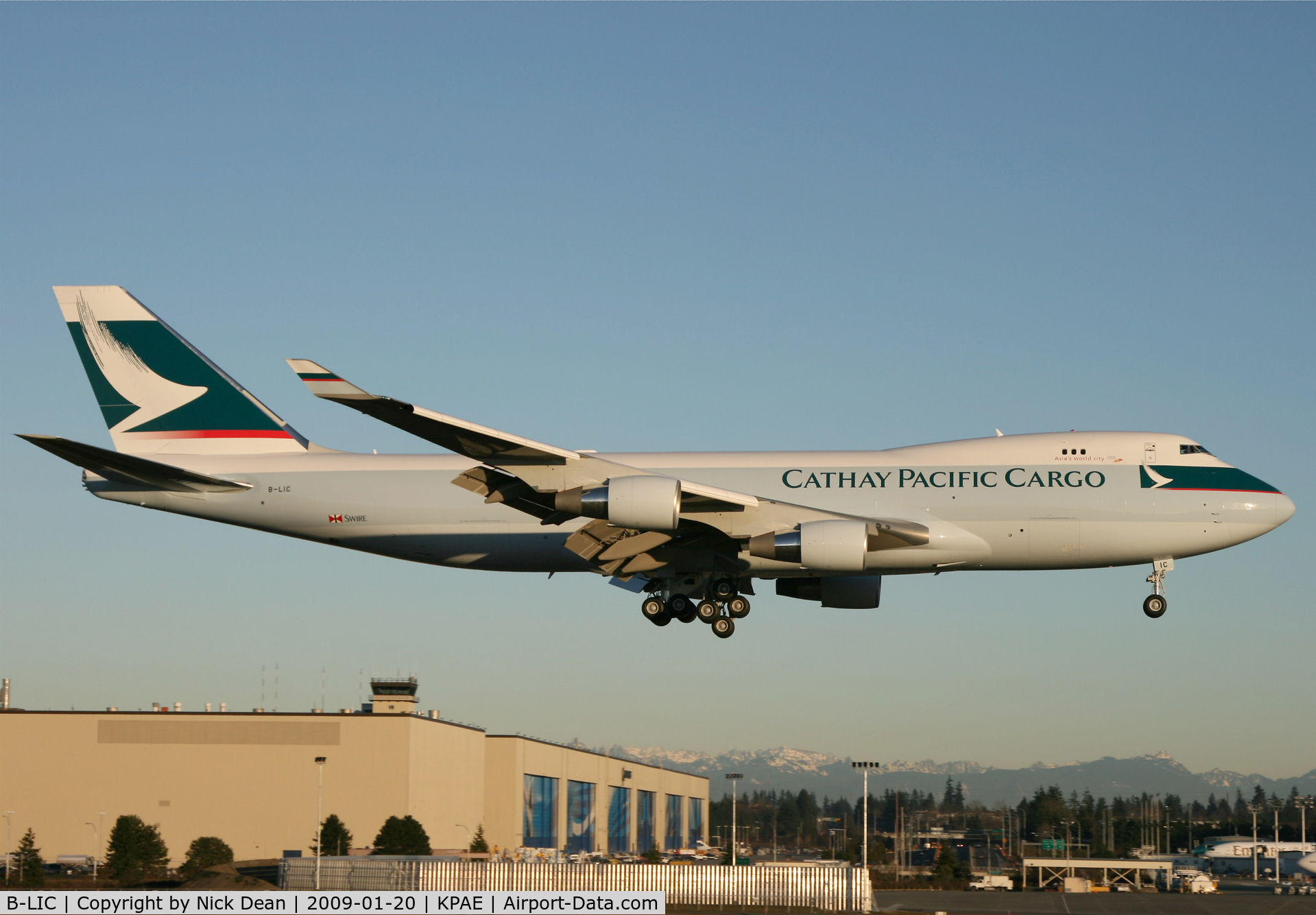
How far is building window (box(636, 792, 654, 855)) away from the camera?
148m

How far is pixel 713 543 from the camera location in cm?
3844

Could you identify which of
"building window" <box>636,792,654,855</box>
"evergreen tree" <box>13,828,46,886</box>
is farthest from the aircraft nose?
"building window" <box>636,792,654,855</box>

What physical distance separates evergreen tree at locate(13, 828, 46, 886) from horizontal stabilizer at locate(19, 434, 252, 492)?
36690 mm

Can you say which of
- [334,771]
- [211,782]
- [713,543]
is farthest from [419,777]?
[713,543]

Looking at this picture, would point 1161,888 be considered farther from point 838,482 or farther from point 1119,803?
point 1119,803

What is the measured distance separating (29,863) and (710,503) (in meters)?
60.2

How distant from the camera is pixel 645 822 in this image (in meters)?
151

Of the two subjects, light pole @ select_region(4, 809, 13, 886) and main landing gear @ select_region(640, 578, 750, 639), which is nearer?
main landing gear @ select_region(640, 578, 750, 639)

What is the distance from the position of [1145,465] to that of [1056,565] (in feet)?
12.8

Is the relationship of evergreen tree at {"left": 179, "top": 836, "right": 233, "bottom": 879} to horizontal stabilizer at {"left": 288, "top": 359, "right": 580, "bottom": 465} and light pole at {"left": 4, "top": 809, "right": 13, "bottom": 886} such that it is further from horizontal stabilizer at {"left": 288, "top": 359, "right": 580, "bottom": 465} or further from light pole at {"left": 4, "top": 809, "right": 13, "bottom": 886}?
horizontal stabilizer at {"left": 288, "top": 359, "right": 580, "bottom": 465}

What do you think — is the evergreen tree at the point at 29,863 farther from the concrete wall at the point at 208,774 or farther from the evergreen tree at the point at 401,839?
the evergreen tree at the point at 401,839

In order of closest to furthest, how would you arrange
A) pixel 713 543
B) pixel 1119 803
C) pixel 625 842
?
pixel 713 543
pixel 625 842
pixel 1119 803
